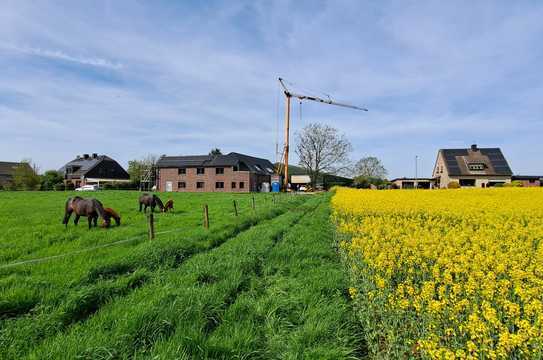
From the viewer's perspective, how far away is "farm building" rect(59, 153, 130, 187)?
64812mm

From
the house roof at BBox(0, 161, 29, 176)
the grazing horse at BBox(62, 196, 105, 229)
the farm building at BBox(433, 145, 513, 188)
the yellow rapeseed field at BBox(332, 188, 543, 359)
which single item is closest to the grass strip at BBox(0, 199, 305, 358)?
the yellow rapeseed field at BBox(332, 188, 543, 359)

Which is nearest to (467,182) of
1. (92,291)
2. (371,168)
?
(371,168)

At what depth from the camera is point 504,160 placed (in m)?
53.2

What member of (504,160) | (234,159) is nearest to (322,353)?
(234,159)

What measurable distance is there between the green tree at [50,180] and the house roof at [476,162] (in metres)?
71.4

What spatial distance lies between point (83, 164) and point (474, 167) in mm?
80465

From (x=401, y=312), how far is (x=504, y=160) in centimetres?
6393

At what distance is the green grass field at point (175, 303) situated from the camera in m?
3.20

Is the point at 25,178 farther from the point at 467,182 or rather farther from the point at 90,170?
the point at 467,182

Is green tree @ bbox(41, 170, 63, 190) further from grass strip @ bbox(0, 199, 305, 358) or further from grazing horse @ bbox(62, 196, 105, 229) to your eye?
grass strip @ bbox(0, 199, 305, 358)

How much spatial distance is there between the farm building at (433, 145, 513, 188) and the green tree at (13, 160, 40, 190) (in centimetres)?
7361

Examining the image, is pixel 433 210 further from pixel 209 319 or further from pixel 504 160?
pixel 504 160

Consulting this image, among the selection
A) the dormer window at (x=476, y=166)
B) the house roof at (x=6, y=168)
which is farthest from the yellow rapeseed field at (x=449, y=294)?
the house roof at (x=6, y=168)

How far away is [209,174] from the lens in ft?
171
